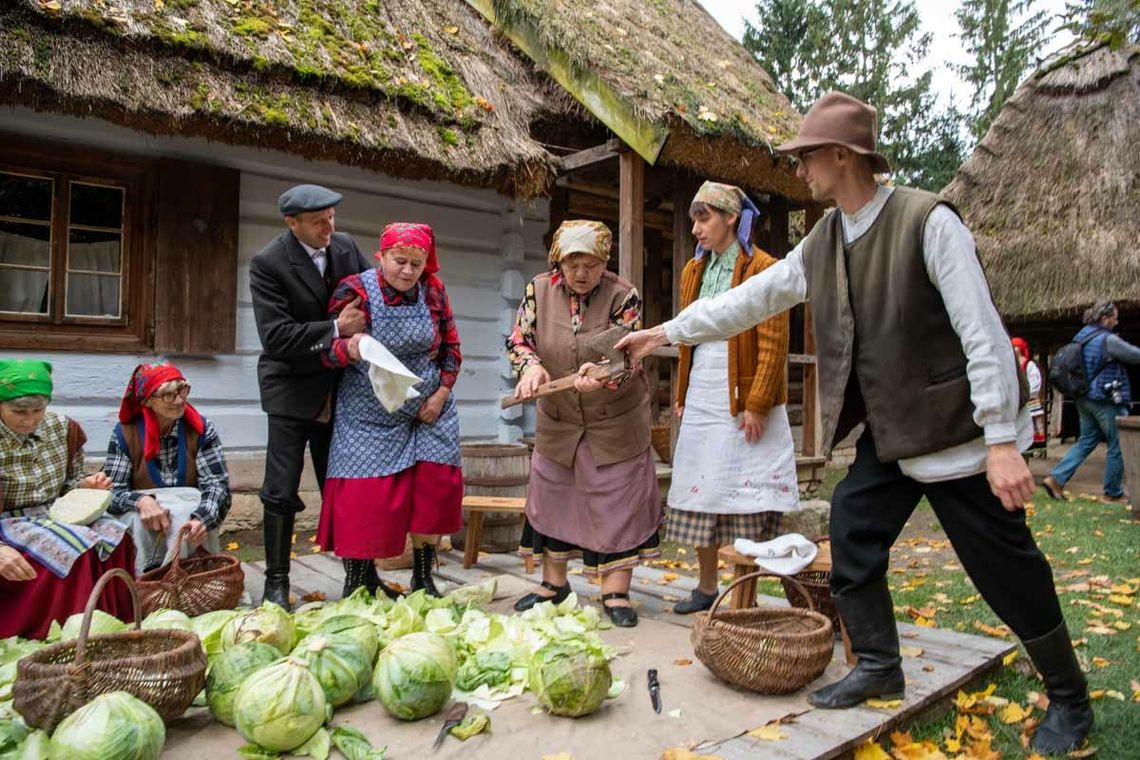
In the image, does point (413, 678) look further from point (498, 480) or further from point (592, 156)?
point (592, 156)

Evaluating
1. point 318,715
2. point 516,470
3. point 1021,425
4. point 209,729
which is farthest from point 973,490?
point 516,470

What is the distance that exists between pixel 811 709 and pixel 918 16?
30277 mm

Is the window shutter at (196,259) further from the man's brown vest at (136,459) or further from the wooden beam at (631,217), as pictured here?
the wooden beam at (631,217)

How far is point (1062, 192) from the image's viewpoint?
11344mm

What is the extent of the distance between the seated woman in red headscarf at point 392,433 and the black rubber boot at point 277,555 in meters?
0.22

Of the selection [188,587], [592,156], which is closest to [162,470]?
[188,587]

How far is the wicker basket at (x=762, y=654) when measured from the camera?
261cm

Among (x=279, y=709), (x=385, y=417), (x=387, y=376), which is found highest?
(x=387, y=376)

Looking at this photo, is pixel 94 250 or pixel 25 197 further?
pixel 94 250

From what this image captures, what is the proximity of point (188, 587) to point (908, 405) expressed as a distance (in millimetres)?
2723

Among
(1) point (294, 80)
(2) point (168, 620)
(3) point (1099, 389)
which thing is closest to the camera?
(2) point (168, 620)

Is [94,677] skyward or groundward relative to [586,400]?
groundward

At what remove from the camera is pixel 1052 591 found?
240 cm

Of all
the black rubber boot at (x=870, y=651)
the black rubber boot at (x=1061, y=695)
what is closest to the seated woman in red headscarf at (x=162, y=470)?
the black rubber boot at (x=870, y=651)
